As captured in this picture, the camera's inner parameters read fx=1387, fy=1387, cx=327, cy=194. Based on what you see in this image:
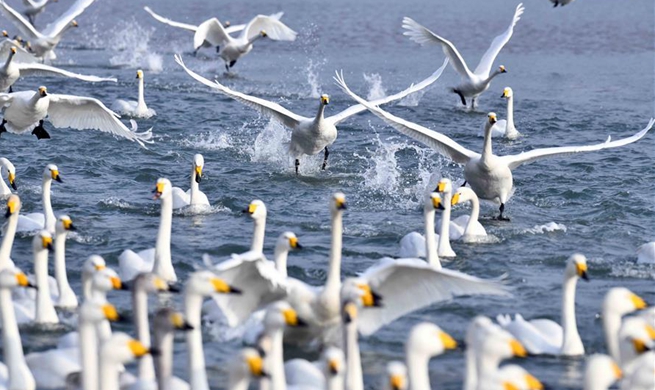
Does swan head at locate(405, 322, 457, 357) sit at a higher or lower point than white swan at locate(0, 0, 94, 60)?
lower

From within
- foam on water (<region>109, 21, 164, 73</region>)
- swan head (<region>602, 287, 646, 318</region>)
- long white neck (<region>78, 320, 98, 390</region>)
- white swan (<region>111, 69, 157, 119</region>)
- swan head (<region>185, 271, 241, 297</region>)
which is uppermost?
foam on water (<region>109, 21, 164, 73</region>)

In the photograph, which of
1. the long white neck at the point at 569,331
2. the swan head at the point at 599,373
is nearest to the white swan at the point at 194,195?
the long white neck at the point at 569,331

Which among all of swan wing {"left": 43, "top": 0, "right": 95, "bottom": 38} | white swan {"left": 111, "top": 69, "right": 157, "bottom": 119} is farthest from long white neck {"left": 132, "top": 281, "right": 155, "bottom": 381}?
swan wing {"left": 43, "top": 0, "right": 95, "bottom": 38}

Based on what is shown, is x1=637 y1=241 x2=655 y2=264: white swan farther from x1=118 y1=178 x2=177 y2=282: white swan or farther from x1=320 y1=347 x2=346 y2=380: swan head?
x1=320 y1=347 x2=346 y2=380: swan head

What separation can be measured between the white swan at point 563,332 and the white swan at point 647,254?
10.6ft

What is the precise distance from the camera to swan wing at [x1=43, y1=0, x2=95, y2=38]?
76.6 feet

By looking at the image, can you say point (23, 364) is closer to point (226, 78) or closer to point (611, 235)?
point (611, 235)

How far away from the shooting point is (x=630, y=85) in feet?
93.1

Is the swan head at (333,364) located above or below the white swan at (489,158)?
below

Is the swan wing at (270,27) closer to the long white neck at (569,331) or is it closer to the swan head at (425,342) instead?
the long white neck at (569,331)

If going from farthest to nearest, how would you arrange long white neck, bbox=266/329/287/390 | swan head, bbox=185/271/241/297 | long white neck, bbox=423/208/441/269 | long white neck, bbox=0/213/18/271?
long white neck, bbox=423/208/441/269 → long white neck, bbox=0/213/18/271 → swan head, bbox=185/271/241/297 → long white neck, bbox=266/329/287/390

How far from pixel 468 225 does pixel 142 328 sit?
6322 mm

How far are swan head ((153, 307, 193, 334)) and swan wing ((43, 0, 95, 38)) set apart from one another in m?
15.8

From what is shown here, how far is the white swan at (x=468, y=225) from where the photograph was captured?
14266 mm
